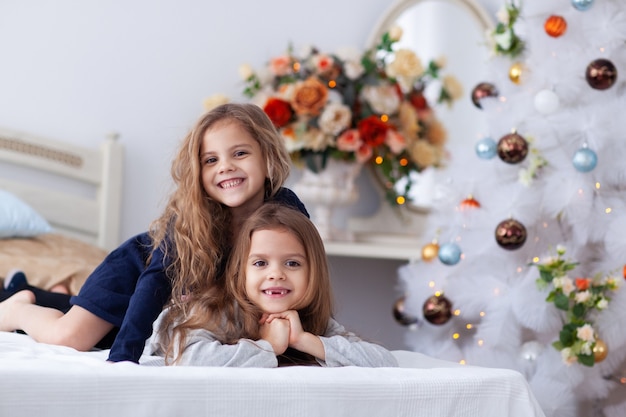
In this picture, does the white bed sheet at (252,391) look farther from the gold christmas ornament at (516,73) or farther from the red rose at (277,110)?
the red rose at (277,110)

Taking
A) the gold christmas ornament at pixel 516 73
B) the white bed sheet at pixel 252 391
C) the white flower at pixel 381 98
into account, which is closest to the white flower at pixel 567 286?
the gold christmas ornament at pixel 516 73

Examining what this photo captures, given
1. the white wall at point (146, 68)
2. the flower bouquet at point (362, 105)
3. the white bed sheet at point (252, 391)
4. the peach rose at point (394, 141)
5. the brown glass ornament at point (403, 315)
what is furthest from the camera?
the peach rose at point (394, 141)

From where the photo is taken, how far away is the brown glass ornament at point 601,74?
2.39 m

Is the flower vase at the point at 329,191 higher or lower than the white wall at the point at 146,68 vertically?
lower

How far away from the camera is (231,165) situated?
70.5 inches

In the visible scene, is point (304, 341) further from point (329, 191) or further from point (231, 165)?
point (329, 191)

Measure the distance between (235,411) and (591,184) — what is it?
1559 mm

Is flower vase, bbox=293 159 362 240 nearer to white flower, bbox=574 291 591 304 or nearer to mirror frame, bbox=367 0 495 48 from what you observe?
mirror frame, bbox=367 0 495 48

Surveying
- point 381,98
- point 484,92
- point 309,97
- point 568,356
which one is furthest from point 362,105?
point 568,356

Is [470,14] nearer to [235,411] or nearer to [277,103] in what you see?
[277,103]

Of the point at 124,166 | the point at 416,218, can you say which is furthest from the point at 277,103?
the point at 416,218

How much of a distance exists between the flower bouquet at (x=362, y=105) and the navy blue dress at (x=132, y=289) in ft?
4.27

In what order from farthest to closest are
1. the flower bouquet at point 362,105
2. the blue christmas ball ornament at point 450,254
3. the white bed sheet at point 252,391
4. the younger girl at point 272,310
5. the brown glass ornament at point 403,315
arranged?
the flower bouquet at point 362,105, the brown glass ornament at point 403,315, the blue christmas ball ornament at point 450,254, the younger girl at point 272,310, the white bed sheet at point 252,391

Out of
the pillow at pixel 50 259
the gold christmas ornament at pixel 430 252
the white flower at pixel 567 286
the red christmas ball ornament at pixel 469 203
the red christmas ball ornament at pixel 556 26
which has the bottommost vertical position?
the pillow at pixel 50 259
